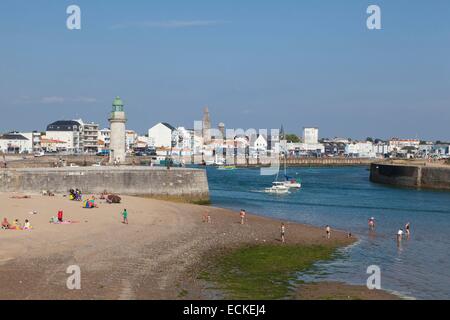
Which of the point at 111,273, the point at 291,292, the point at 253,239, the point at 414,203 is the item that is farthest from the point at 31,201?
the point at 414,203

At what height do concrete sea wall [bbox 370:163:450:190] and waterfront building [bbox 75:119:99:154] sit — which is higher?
waterfront building [bbox 75:119:99:154]

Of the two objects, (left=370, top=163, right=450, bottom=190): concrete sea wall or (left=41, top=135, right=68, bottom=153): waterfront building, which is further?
(left=41, top=135, right=68, bottom=153): waterfront building

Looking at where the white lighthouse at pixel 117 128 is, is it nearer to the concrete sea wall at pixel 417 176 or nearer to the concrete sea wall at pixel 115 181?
the concrete sea wall at pixel 115 181

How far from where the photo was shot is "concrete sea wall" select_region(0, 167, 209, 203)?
49.7m

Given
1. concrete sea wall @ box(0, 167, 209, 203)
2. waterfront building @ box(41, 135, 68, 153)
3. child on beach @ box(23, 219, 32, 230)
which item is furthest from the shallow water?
waterfront building @ box(41, 135, 68, 153)

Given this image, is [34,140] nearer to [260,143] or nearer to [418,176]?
[260,143]

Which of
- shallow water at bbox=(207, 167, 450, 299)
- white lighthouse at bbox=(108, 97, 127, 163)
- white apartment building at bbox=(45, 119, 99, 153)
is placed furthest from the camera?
white apartment building at bbox=(45, 119, 99, 153)

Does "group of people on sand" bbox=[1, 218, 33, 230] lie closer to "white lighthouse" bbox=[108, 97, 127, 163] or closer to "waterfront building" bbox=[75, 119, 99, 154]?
"white lighthouse" bbox=[108, 97, 127, 163]

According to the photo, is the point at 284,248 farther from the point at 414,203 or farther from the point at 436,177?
the point at 436,177

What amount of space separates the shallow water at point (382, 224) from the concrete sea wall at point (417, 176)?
288 inches

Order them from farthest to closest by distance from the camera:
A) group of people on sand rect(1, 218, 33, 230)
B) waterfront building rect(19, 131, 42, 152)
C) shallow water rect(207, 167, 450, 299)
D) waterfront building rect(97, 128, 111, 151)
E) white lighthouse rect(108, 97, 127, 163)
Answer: waterfront building rect(97, 128, 111, 151)
waterfront building rect(19, 131, 42, 152)
white lighthouse rect(108, 97, 127, 163)
group of people on sand rect(1, 218, 33, 230)
shallow water rect(207, 167, 450, 299)

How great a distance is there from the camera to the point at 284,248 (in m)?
30.5

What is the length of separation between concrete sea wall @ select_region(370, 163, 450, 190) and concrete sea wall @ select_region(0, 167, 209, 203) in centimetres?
4160

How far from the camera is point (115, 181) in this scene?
5300cm
